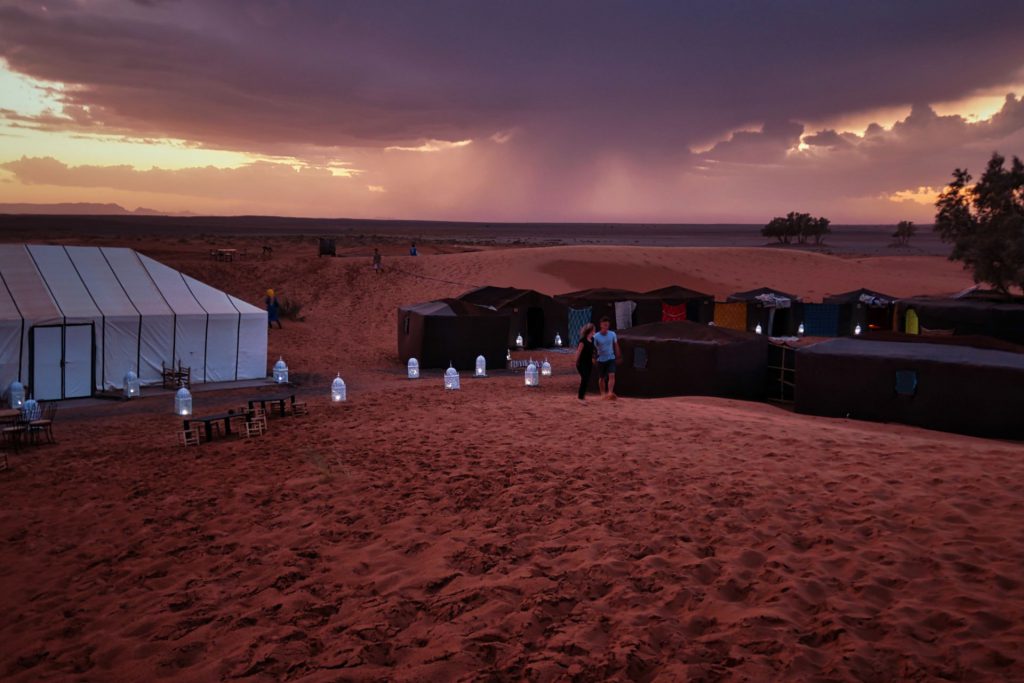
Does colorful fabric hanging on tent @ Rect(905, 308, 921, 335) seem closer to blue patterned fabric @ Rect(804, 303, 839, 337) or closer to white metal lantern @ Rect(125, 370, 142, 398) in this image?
blue patterned fabric @ Rect(804, 303, 839, 337)

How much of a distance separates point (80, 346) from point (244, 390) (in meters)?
3.92

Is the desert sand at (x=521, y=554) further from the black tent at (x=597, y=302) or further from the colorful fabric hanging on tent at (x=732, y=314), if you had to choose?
the colorful fabric hanging on tent at (x=732, y=314)

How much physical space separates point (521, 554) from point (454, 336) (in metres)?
15.8

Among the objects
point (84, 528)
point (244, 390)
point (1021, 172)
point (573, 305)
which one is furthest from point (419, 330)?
point (1021, 172)

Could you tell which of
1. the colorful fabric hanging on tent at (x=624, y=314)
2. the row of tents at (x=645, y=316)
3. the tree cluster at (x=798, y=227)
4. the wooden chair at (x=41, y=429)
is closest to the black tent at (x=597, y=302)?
the row of tents at (x=645, y=316)

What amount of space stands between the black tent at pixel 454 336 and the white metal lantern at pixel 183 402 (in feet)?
26.4

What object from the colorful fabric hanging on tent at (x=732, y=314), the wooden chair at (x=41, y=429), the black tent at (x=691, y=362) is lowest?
the wooden chair at (x=41, y=429)

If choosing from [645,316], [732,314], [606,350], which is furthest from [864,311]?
[606,350]

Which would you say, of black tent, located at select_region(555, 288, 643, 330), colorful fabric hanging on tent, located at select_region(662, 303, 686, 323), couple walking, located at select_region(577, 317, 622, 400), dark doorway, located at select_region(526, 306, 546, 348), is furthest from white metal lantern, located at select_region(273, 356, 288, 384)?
colorful fabric hanging on tent, located at select_region(662, 303, 686, 323)

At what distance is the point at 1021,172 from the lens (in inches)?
1159

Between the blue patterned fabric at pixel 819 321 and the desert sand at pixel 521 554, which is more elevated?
the blue patterned fabric at pixel 819 321

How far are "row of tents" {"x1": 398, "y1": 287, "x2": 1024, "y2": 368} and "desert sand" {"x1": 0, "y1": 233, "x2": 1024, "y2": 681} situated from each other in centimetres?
1015

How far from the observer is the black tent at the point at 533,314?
85.9 feet

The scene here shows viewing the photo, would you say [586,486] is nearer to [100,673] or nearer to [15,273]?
[100,673]
